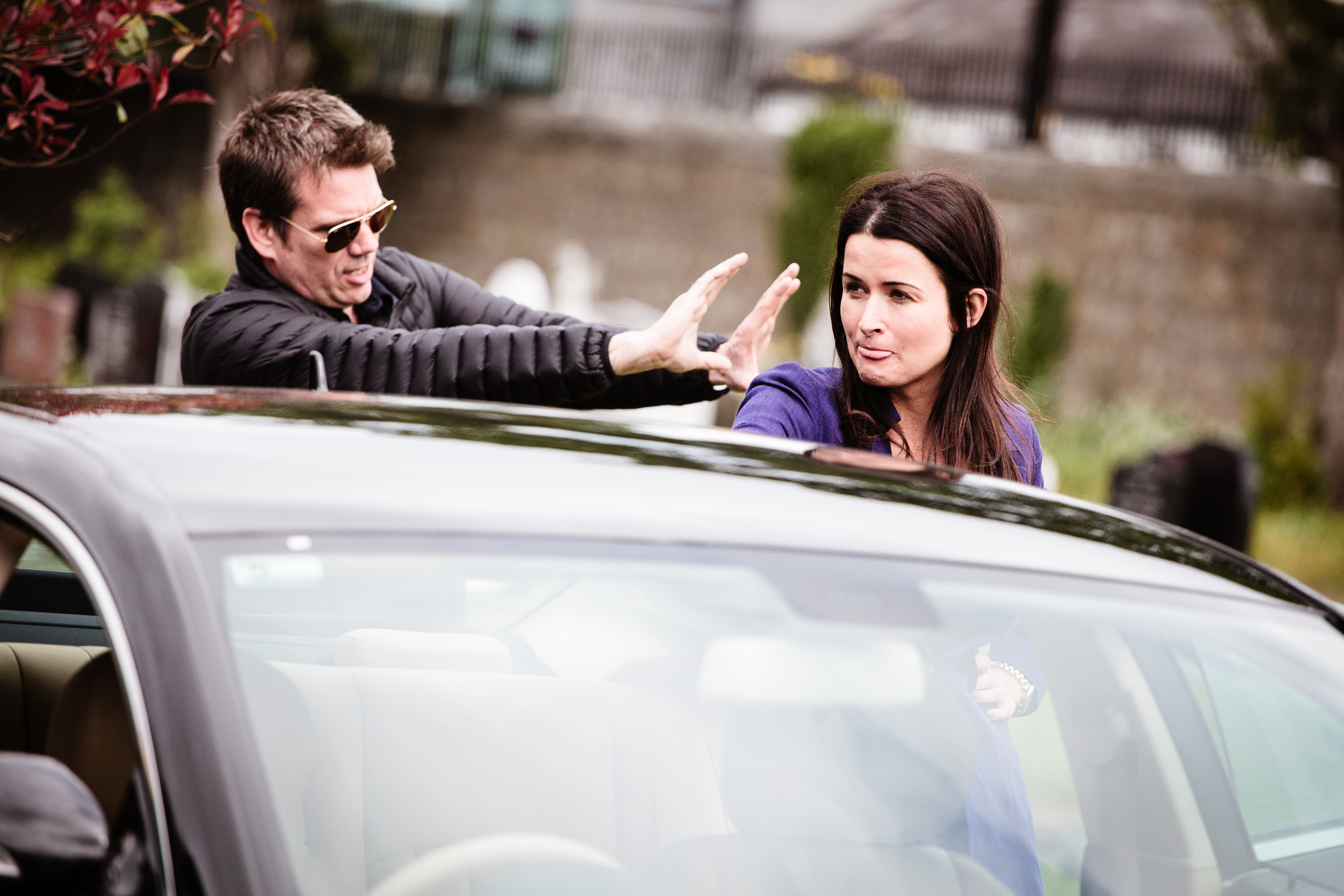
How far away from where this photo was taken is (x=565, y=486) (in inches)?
60.6

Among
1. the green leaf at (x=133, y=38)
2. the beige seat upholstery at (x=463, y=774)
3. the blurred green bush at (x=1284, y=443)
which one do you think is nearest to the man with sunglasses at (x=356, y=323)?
the green leaf at (x=133, y=38)

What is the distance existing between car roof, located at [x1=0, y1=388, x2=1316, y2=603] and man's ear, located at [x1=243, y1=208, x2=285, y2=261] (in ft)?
3.19

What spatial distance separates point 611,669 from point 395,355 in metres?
1.16

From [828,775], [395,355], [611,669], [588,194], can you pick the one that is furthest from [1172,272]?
[828,775]

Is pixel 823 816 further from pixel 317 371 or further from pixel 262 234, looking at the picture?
pixel 262 234

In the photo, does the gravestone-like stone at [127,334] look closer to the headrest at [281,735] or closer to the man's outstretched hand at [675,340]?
the man's outstretched hand at [675,340]

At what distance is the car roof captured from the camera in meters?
1.44

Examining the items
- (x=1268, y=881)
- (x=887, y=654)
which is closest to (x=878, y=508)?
(x=887, y=654)

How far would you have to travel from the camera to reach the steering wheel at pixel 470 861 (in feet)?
4.64

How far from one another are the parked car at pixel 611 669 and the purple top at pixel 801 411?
396 millimetres

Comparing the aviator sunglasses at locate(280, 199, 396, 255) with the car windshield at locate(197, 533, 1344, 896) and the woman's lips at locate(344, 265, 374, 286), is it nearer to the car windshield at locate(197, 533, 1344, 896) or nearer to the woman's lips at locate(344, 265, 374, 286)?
the woman's lips at locate(344, 265, 374, 286)

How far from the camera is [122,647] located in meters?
1.31

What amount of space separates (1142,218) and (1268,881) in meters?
17.0

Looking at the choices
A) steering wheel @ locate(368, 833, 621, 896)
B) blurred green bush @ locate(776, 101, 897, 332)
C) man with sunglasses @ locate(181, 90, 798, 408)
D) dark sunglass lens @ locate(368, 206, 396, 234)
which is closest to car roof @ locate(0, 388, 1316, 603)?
steering wheel @ locate(368, 833, 621, 896)
